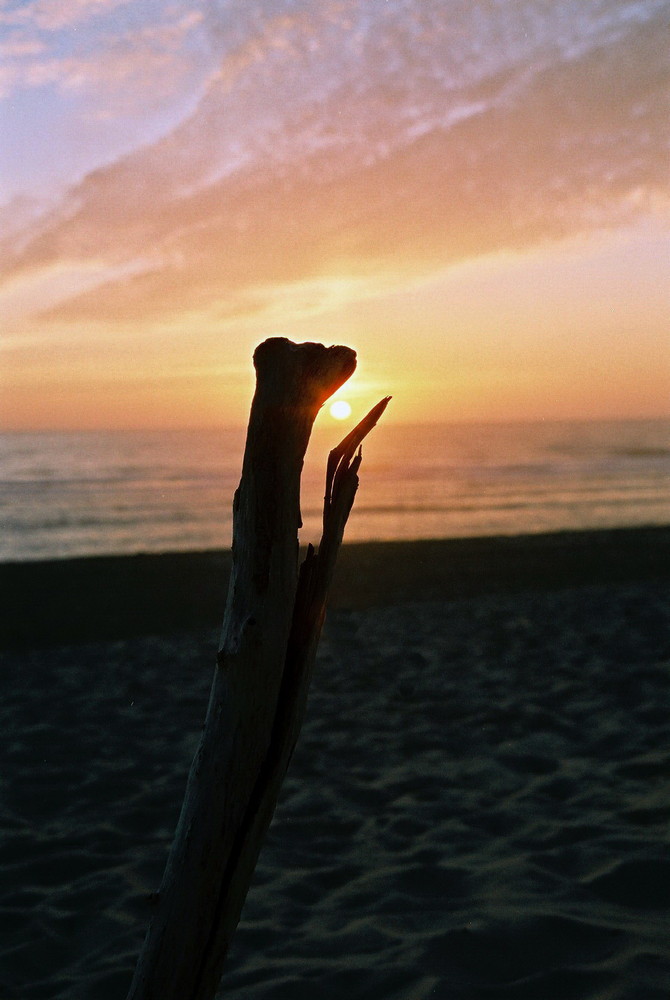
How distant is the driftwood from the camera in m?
2.35

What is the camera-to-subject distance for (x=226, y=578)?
50.1 feet

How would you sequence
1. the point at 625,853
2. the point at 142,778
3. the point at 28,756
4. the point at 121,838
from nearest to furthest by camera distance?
the point at 625,853 → the point at 121,838 → the point at 142,778 → the point at 28,756

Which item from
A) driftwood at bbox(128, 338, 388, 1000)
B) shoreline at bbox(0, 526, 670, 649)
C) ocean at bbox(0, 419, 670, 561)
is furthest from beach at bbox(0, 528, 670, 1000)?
ocean at bbox(0, 419, 670, 561)

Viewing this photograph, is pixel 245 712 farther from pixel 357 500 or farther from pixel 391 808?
pixel 357 500

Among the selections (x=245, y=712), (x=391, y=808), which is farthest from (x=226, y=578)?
(x=245, y=712)

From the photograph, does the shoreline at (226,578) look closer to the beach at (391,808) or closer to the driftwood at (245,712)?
the beach at (391,808)

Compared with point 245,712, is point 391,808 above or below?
below

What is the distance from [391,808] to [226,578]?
394 inches

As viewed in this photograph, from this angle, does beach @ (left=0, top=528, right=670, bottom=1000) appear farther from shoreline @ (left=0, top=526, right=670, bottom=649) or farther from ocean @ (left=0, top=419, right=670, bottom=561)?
ocean @ (left=0, top=419, right=670, bottom=561)

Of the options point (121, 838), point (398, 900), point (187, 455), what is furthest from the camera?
point (187, 455)

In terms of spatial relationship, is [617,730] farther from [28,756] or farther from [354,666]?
[28,756]

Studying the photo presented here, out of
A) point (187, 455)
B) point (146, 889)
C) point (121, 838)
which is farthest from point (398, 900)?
point (187, 455)

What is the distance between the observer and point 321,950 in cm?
390

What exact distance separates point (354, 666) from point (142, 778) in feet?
11.3
